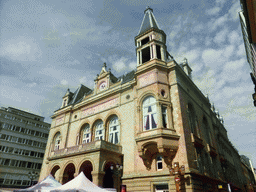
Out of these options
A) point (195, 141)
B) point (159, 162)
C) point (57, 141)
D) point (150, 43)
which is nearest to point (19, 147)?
point (57, 141)

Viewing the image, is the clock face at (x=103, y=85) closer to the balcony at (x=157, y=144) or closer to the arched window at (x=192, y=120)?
the balcony at (x=157, y=144)

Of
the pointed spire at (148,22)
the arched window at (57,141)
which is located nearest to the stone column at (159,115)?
the pointed spire at (148,22)

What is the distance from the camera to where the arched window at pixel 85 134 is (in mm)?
27767

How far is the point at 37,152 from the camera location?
48.7m

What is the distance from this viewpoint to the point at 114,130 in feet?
83.5

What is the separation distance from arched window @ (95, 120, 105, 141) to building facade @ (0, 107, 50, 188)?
21.8 m

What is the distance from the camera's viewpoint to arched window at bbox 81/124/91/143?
91.1ft

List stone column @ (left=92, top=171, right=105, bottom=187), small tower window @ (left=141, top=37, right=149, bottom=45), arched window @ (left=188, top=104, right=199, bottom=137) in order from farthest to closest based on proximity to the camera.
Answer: small tower window @ (left=141, top=37, right=149, bottom=45) < arched window @ (left=188, top=104, right=199, bottom=137) < stone column @ (left=92, top=171, right=105, bottom=187)

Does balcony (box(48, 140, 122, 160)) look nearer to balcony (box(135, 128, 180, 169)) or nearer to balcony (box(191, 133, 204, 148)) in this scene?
balcony (box(135, 128, 180, 169))

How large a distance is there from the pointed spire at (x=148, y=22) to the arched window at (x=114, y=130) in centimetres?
1409

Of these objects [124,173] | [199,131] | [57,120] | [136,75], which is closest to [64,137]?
[57,120]

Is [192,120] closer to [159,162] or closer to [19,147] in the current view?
[159,162]

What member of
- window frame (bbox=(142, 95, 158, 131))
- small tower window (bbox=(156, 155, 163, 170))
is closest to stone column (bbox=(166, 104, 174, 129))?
window frame (bbox=(142, 95, 158, 131))

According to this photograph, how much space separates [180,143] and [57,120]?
2435 cm
